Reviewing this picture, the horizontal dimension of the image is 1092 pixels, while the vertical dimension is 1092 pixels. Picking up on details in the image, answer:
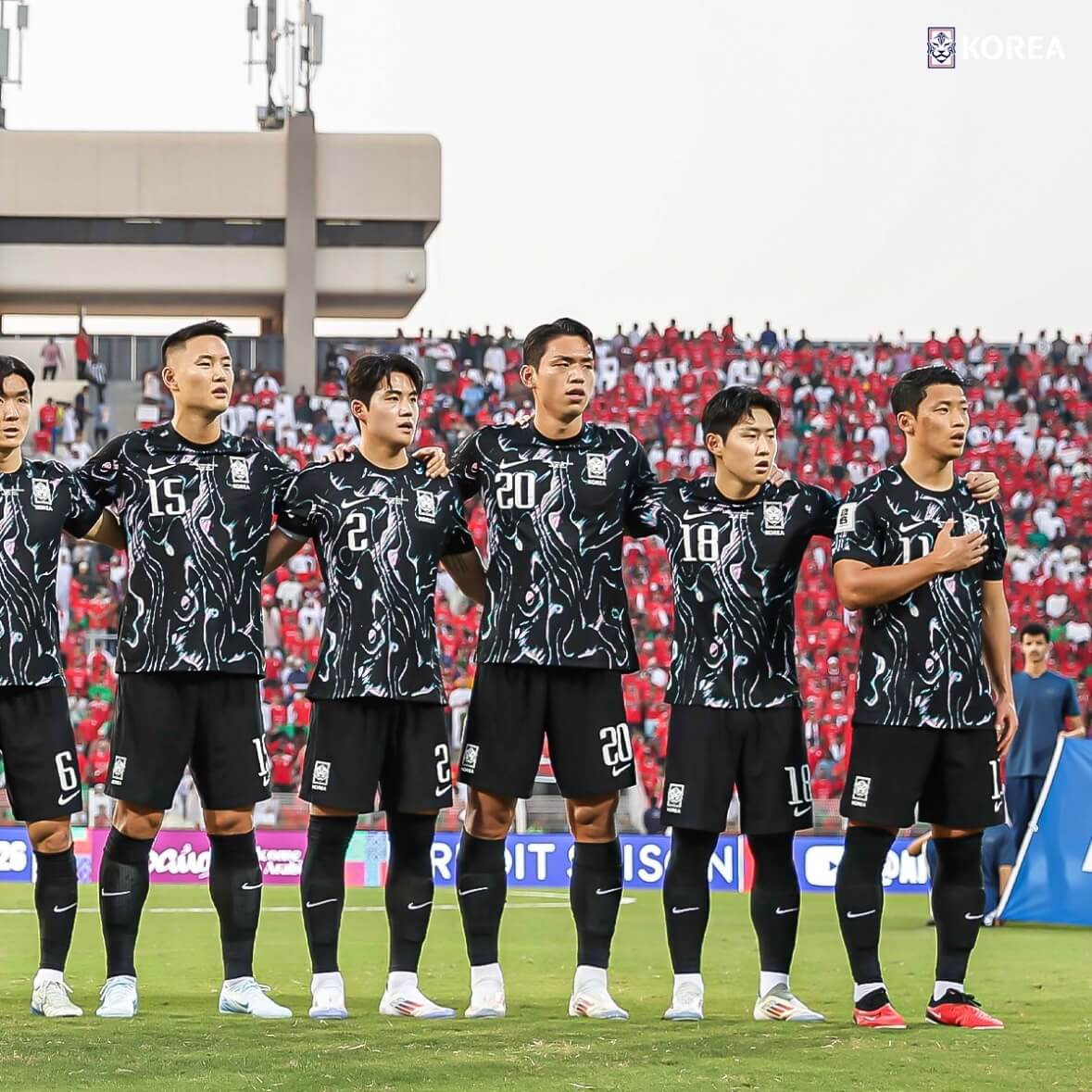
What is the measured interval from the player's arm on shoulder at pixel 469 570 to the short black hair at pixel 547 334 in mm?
781

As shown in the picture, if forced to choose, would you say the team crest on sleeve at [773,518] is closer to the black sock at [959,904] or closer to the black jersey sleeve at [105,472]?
the black sock at [959,904]

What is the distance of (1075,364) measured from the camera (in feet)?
96.8

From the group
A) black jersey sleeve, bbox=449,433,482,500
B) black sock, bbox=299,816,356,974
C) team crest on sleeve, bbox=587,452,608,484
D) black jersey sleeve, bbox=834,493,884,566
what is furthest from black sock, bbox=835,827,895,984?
black jersey sleeve, bbox=449,433,482,500

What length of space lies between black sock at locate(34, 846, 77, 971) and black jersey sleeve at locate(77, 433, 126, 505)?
1.36 meters

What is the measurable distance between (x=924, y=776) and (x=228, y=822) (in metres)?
2.54

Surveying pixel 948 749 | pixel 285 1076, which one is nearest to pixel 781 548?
pixel 948 749

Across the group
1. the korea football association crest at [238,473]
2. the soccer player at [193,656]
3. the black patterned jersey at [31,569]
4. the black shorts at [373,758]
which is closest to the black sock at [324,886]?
the black shorts at [373,758]

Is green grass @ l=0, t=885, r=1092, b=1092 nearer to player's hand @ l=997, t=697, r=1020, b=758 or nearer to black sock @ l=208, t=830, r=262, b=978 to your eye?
black sock @ l=208, t=830, r=262, b=978

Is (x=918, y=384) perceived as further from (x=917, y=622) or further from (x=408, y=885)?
(x=408, y=885)

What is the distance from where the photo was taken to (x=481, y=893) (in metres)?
6.77

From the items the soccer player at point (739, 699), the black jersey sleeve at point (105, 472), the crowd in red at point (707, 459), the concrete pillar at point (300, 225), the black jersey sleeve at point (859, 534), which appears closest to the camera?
the black jersey sleeve at point (859, 534)

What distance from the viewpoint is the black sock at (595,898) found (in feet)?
22.1

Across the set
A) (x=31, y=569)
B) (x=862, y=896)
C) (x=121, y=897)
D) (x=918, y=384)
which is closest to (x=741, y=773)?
(x=862, y=896)

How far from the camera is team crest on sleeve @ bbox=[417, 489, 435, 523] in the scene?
680 cm
